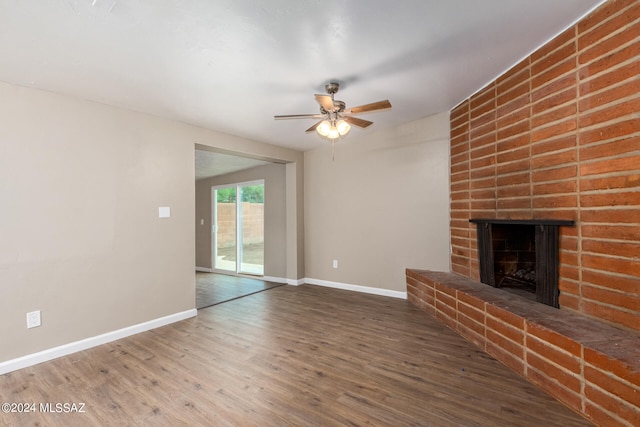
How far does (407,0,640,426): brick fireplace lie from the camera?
1.71 m

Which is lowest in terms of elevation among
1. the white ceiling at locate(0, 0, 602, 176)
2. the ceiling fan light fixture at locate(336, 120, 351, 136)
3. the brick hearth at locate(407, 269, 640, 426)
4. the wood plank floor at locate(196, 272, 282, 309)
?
the wood plank floor at locate(196, 272, 282, 309)

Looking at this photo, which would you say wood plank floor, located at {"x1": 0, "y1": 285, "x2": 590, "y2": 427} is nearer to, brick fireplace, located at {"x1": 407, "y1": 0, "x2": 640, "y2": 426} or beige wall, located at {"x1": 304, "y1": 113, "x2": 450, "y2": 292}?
brick fireplace, located at {"x1": 407, "y1": 0, "x2": 640, "y2": 426}

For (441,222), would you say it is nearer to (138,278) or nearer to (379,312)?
(379,312)

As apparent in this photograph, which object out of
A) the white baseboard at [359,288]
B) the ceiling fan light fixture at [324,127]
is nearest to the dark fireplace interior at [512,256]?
the white baseboard at [359,288]

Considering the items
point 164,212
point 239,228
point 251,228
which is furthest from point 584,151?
point 239,228

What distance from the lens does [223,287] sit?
514cm

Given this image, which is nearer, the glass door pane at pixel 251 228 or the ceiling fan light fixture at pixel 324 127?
the ceiling fan light fixture at pixel 324 127

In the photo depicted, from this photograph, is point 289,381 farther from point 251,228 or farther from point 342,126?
point 251,228

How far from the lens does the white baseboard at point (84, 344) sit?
2.41 m

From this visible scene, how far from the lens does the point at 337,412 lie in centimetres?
181

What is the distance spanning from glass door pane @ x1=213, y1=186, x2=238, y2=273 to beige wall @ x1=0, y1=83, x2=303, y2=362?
265 cm

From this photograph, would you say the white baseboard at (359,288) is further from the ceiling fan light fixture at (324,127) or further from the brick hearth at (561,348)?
the ceiling fan light fixture at (324,127)

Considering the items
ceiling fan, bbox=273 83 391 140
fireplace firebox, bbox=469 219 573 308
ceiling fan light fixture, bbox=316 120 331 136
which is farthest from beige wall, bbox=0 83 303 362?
fireplace firebox, bbox=469 219 573 308

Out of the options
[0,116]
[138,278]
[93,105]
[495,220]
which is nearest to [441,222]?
[495,220]
